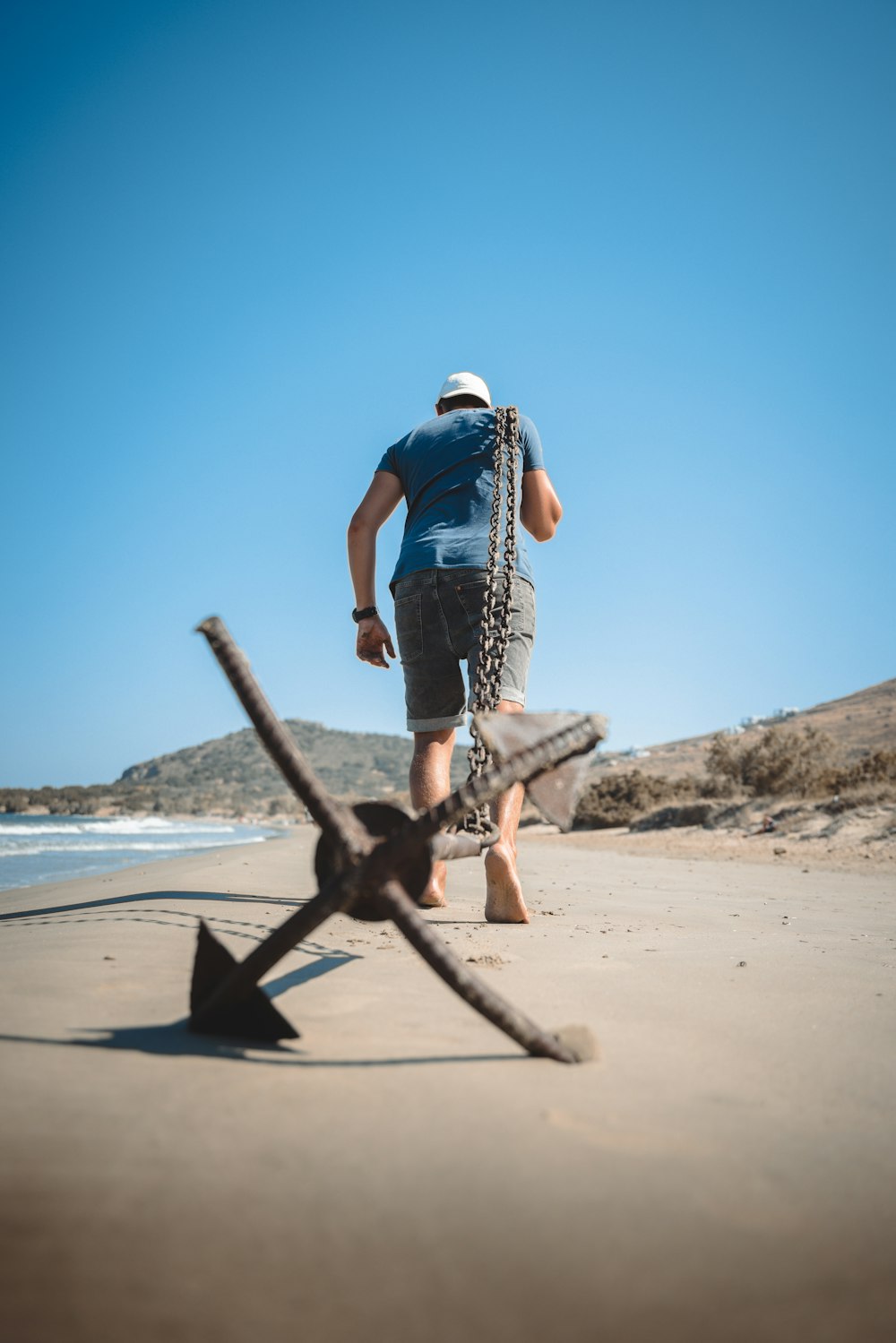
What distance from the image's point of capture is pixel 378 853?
1.22 metres

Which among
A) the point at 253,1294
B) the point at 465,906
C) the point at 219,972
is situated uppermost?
the point at 219,972

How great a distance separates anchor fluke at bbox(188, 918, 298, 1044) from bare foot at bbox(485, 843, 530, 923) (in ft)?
4.98

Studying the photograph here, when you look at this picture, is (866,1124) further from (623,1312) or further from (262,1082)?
(262,1082)

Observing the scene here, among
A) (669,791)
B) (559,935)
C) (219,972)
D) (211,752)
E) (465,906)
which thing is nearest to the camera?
(219,972)

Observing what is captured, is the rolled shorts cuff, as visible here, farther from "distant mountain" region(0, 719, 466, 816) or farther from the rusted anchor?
"distant mountain" region(0, 719, 466, 816)

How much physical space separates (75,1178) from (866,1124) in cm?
115

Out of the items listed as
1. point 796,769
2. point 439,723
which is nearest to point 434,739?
point 439,723

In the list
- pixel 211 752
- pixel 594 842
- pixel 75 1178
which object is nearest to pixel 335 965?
pixel 75 1178

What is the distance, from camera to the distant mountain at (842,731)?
106 feet

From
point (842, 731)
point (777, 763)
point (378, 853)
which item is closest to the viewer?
point (378, 853)

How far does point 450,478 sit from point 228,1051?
2.71 metres

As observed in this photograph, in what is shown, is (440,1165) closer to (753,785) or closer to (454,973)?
(454,973)

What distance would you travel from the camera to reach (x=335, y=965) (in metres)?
2.10

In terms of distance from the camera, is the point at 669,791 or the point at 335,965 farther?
the point at 669,791
